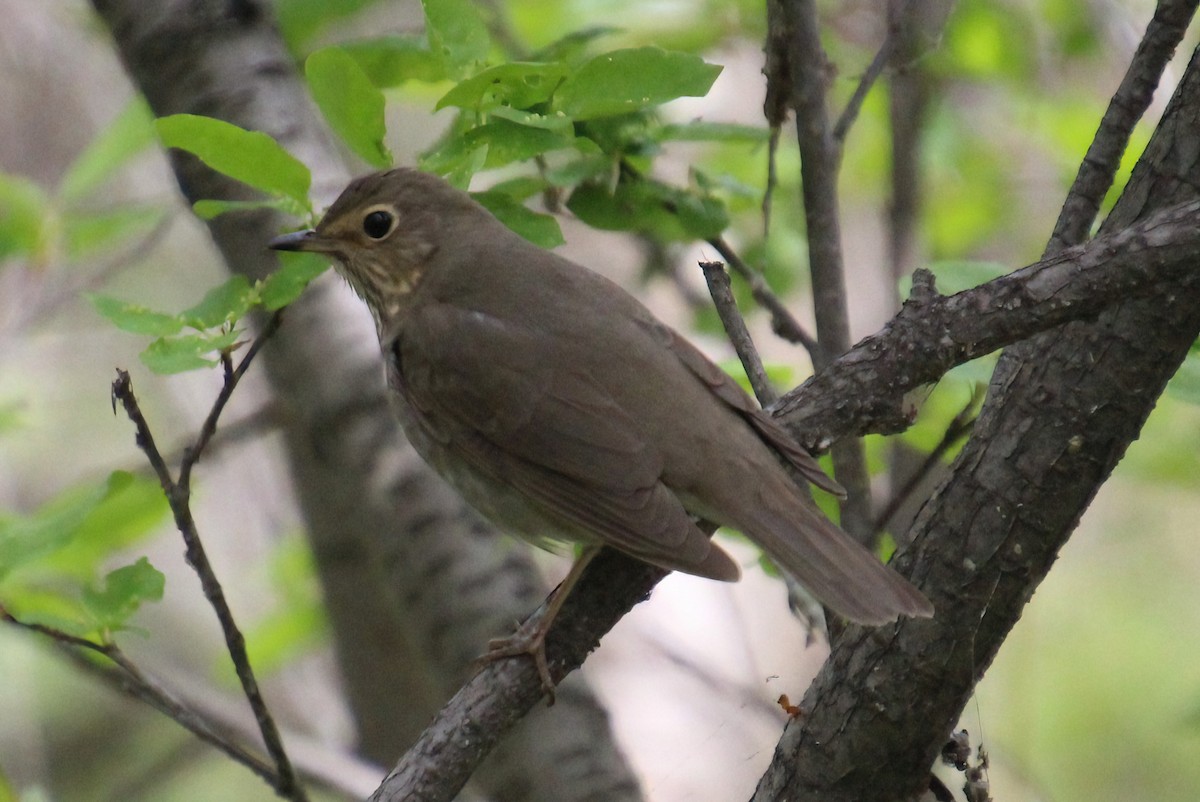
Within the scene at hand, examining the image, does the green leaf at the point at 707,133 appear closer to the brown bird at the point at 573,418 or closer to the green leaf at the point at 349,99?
the brown bird at the point at 573,418

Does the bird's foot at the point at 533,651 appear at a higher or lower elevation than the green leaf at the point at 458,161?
lower

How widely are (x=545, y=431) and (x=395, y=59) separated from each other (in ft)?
3.83

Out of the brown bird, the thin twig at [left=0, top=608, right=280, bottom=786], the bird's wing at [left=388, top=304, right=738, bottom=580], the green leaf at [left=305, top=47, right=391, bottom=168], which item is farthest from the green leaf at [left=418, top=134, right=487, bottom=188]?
the thin twig at [left=0, top=608, right=280, bottom=786]

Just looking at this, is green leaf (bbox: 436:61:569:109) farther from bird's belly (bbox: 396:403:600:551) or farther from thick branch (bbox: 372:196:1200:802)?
bird's belly (bbox: 396:403:600:551)

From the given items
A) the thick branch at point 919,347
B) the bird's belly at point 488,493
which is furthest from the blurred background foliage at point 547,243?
the bird's belly at point 488,493

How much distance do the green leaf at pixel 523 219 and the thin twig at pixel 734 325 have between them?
Result: 41 cm

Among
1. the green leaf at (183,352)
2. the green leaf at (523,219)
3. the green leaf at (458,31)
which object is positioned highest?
the green leaf at (458,31)

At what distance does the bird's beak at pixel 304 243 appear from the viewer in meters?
3.89

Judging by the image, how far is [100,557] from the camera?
4305 millimetres

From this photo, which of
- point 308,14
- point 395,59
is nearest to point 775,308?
point 395,59

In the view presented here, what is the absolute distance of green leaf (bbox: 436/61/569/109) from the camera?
9.46 ft

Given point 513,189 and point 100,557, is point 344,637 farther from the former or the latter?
point 513,189

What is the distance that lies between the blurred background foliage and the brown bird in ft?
1.20

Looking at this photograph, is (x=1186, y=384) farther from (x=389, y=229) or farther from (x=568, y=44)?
(x=389, y=229)
